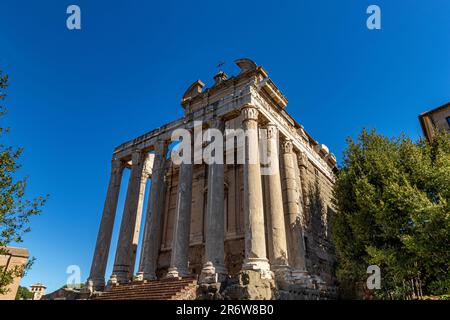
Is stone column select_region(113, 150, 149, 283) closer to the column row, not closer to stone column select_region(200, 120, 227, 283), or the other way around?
the column row

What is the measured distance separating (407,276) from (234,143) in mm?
13269

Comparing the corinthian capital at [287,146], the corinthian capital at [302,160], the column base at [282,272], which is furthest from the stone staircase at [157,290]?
the corinthian capital at [302,160]

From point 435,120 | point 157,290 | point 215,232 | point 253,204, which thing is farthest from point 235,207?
point 435,120

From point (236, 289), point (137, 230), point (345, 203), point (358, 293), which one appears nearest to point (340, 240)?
point (345, 203)

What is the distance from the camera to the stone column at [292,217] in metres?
15.6

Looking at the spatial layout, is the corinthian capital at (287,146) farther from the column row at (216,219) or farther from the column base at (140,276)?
the column base at (140,276)

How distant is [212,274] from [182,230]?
3.71 m

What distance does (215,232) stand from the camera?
14.7m

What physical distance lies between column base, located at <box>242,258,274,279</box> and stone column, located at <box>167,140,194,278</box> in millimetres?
4016

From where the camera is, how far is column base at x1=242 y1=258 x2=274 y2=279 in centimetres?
1253

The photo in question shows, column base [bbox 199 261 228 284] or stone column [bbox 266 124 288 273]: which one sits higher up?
stone column [bbox 266 124 288 273]

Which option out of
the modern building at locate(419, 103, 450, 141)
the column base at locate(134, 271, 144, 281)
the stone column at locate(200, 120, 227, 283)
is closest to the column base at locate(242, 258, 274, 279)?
the stone column at locate(200, 120, 227, 283)

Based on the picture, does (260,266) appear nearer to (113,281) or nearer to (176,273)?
(176,273)
